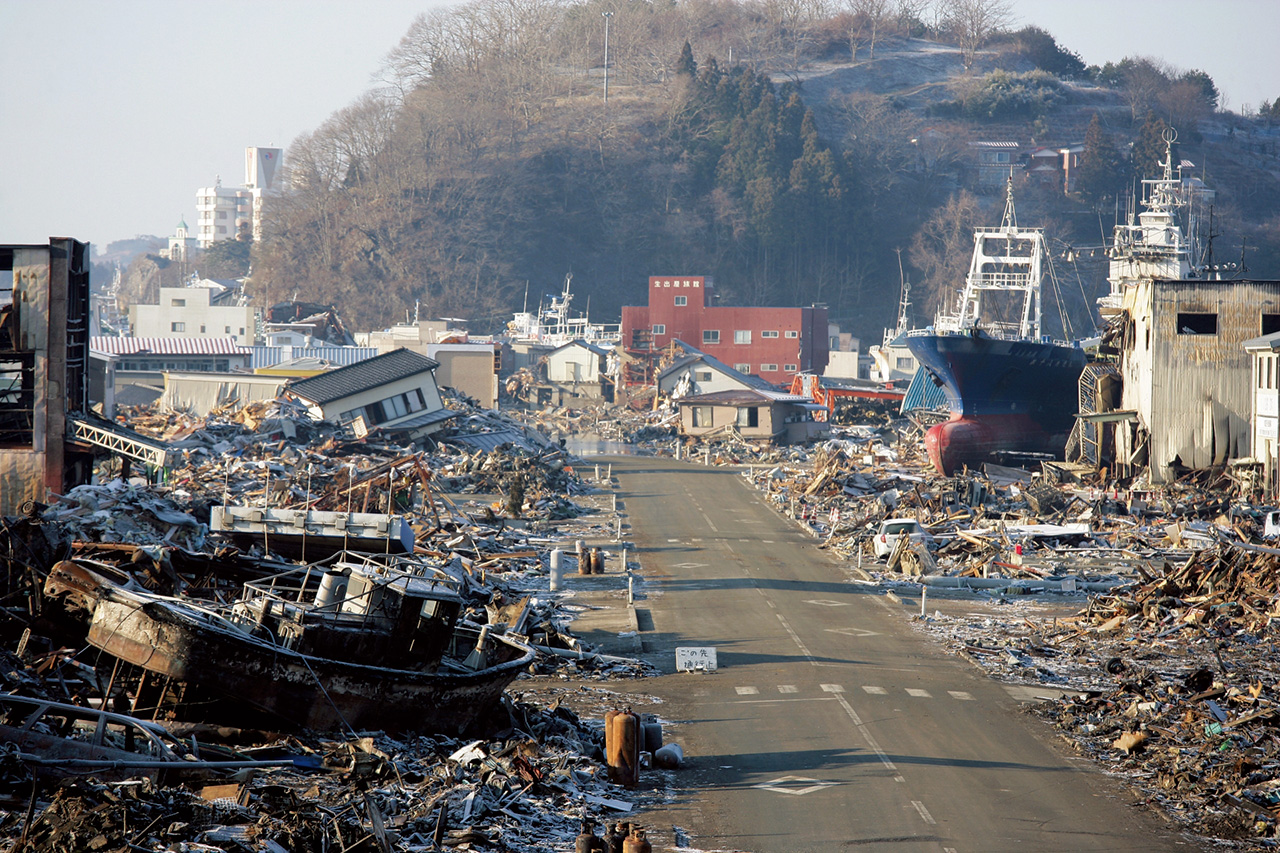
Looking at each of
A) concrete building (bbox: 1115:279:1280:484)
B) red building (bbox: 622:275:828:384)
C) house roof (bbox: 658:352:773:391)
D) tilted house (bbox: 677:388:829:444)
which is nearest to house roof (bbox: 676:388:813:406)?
tilted house (bbox: 677:388:829:444)

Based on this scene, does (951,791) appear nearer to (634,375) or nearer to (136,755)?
(136,755)

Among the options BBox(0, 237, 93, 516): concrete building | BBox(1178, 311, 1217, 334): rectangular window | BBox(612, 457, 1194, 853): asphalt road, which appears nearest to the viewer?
BBox(612, 457, 1194, 853): asphalt road

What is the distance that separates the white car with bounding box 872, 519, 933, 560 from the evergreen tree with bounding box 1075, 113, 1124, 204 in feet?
415

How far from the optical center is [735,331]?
97.3 metres

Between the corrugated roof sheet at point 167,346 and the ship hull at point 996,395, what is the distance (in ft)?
129

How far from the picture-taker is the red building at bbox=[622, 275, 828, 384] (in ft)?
315

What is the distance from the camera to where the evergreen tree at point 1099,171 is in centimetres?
14300

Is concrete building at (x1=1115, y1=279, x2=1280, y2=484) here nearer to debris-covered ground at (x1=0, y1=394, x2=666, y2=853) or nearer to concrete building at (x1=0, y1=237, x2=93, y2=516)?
debris-covered ground at (x1=0, y1=394, x2=666, y2=853)

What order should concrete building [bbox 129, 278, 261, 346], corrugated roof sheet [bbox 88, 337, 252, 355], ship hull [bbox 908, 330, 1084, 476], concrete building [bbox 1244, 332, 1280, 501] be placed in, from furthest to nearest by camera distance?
concrete building [bbox 129, 278, 261, 346], corrugated roof sheet [bbox 88, 337, 252, 355], ship hull [bbox 908, 330, 1084, 476], concrete building [bbox 1244, 332, 1280, 501]

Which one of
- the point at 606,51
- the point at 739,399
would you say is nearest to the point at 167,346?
the point at 739,399

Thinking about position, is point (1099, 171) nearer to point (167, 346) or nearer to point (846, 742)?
point (167, 346)

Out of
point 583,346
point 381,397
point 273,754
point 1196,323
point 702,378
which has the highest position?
point 583,346

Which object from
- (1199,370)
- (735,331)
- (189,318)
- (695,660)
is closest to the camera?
(695,660)

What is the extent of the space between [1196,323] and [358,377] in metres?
33.0
